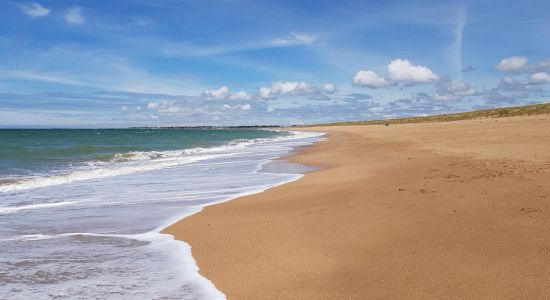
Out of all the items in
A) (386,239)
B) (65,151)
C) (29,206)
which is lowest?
(29,206)

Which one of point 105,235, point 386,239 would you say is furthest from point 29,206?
point 386,239

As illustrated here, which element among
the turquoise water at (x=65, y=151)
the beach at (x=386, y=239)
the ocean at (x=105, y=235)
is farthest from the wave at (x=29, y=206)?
the turquoise water at (x=65, y=151)

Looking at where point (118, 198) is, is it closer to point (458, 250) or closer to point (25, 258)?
point (25, 258)

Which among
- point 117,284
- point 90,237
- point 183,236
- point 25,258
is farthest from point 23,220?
point 117,284

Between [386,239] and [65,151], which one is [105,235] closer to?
[386,239]

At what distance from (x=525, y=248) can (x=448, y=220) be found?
1652 millimetres

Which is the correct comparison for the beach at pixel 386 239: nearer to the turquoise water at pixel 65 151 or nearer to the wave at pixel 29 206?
the wave at pixel 29 206

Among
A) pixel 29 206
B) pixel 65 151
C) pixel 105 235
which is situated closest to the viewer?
pixel 105 235

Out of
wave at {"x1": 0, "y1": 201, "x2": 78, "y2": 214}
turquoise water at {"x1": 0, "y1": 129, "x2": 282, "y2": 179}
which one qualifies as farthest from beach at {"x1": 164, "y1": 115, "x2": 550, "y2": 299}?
turquoise water at {"x1": 0, "y1": 129, "x2": 282, "y2": 179}

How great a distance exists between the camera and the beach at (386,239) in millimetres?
4777

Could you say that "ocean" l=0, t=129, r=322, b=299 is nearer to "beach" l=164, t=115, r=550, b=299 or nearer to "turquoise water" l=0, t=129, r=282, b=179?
"beach" l=164, t=115, r=550, b=299

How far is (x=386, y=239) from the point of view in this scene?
→ 6.46 meters

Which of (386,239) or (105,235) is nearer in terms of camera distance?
(386,239)

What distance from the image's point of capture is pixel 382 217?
7.79m
